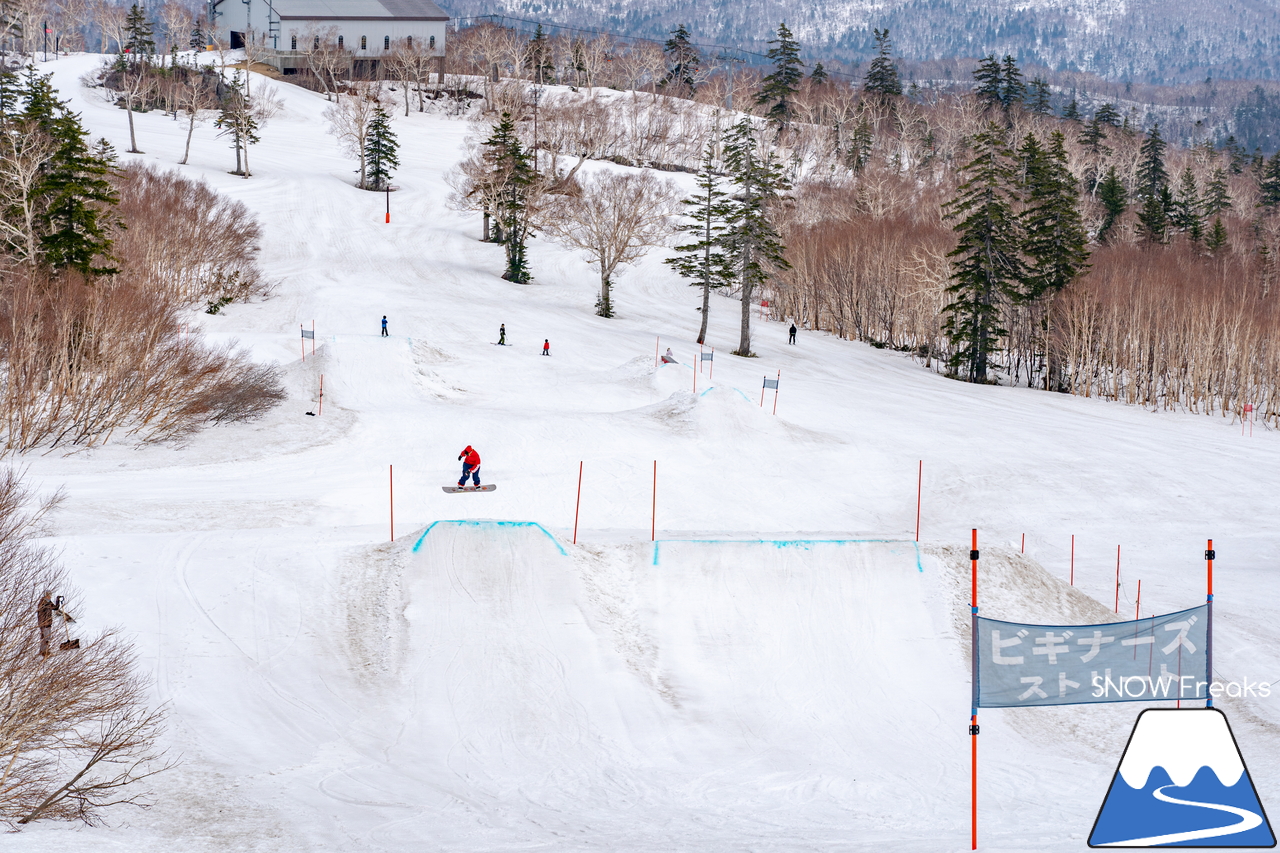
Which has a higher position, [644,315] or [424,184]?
[424,184]

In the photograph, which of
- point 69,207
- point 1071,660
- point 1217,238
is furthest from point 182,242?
point 1217,238

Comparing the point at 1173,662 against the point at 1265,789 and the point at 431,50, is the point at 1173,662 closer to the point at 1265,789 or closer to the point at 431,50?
the point at 1265,789

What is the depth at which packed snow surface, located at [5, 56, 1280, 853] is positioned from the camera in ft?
44.2

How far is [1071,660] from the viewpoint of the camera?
34.1 feet

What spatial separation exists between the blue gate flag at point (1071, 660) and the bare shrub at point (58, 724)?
31.0 feet

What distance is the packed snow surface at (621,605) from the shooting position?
1348cm

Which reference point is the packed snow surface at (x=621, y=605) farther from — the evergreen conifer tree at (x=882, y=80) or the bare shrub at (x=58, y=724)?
the evergreen conifer tree at (x=882, y=80)

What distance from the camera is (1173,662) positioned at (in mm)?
10695

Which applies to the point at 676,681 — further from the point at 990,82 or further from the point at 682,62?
the point at 682,62

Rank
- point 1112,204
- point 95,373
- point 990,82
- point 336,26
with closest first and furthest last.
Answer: point 95,373, point 1112,204, point 336,26, point 990,82

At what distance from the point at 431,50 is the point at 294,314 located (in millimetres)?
87405

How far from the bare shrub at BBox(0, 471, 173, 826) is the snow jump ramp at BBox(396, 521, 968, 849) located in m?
3.89

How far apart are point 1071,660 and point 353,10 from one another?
135 metres

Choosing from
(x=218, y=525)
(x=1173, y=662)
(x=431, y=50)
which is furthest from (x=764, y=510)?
(x=431, y=50)
